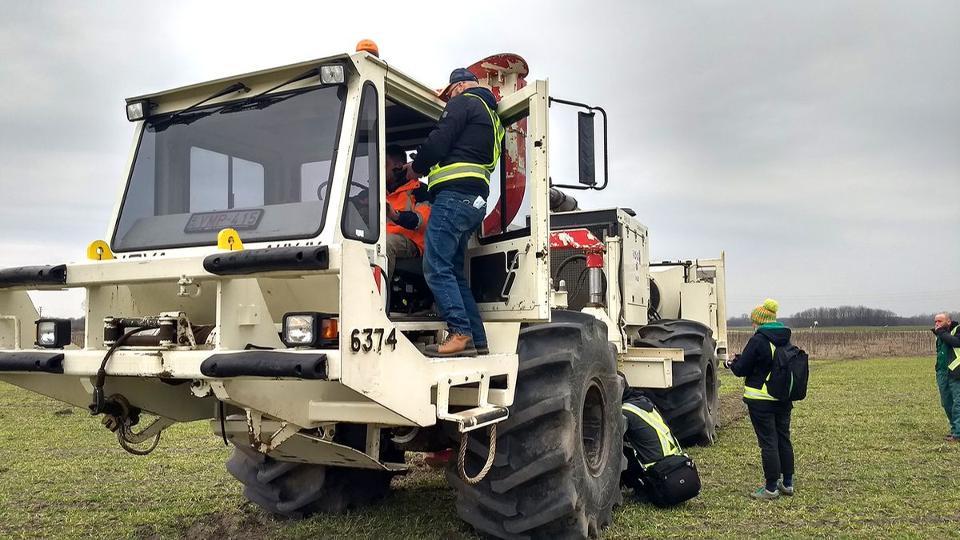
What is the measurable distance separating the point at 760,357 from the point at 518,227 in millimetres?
2939

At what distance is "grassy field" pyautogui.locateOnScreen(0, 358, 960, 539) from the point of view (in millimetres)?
5859

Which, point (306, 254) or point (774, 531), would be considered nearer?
point (306, 254)

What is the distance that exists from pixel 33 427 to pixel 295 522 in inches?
298

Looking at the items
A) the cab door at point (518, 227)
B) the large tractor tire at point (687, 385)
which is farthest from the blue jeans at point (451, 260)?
the large tractor tire at point (687, 385)

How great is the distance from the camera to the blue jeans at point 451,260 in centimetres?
461

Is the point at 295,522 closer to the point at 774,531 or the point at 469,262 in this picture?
the point at 469,262

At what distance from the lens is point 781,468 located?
7039 millimetres

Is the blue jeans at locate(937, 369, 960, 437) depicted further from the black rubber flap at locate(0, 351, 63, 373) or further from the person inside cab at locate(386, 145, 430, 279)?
the black rubber flap at locate(0, 351, 63, 373)

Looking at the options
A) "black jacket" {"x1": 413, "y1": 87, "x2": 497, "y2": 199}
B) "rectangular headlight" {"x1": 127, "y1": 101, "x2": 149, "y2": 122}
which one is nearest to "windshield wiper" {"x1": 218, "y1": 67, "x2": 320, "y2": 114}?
"rectangular headlight" {"x1": 127, "y1": 101, "x2": 149, "y2": 122}

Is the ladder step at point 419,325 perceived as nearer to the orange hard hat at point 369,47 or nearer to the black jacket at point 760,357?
the orange hard hat at point 369,47

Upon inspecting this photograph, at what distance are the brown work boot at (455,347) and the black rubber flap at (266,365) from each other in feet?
3.95

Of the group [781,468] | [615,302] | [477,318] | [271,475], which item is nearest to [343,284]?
[477,318]

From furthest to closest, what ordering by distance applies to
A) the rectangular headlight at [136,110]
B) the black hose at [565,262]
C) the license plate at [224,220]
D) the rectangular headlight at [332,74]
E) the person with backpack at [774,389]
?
the black hose at [565,262], the person with backpack at [774,389], the rectangular headlight at [136,110], the license plate at [224,220], the rectangular headlight at [332,74]

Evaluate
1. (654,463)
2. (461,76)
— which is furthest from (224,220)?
(654,463)
